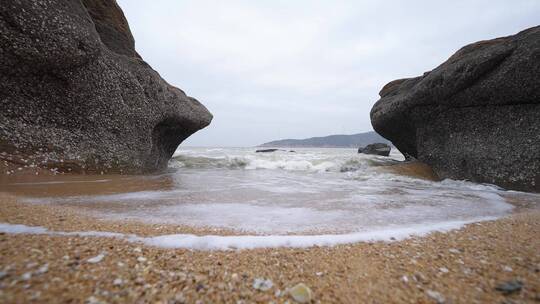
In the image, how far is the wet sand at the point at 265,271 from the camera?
0.98 meters

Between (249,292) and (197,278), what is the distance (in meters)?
0.26

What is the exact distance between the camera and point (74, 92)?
4.35 meters

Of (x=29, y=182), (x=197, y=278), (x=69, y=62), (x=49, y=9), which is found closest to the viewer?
(x=197, y=278)

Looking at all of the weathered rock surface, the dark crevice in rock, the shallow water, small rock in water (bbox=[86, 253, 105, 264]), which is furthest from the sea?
the weathered rock surface

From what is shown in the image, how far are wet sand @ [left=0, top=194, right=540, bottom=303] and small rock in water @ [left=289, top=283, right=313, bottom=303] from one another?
0.03m

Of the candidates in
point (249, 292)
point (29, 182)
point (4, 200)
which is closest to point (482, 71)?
point (249, 292)

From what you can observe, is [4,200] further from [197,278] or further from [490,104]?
[490,104]

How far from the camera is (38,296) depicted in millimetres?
878

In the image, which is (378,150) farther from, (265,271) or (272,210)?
(265,271)

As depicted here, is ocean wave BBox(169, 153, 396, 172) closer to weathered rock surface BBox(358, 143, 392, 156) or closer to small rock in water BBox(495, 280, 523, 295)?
small rock in water BBox(495, 280, 523, 295)

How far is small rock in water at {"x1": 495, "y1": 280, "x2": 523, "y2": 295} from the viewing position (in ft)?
3.48

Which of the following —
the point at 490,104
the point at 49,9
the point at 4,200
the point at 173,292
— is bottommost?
the point at 173,292

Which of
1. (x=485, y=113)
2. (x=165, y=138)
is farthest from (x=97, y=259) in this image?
(x=485, y=113)

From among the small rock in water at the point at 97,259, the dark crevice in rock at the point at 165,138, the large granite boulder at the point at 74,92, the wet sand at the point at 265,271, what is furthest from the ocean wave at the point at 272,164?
the small rock in water at the point at 97,259
